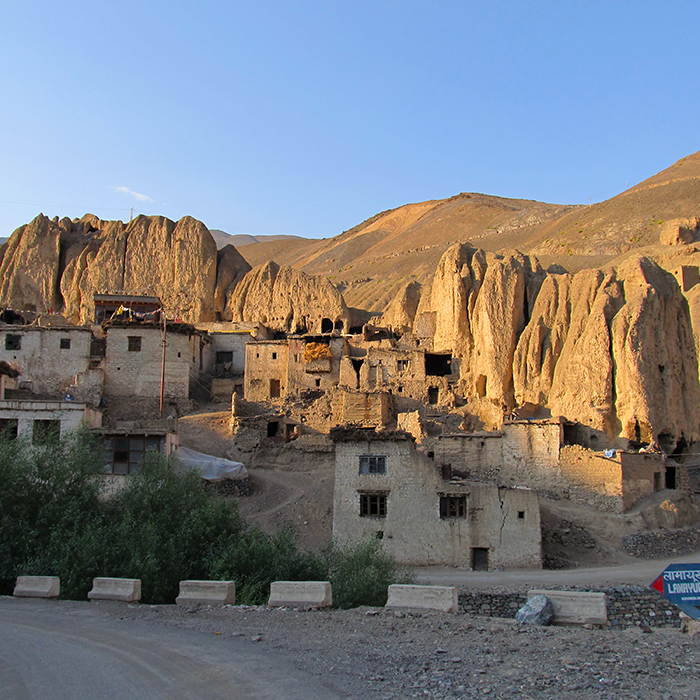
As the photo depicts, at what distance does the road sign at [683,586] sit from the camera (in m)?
13.2

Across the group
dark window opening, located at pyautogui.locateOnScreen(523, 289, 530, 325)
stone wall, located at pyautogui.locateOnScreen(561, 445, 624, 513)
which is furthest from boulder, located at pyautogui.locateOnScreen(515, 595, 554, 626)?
dark window opening, located at pyautogui.locateOnScreen(523, 289, 530, 325)

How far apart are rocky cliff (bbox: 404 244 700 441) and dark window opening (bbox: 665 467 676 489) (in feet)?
5.97

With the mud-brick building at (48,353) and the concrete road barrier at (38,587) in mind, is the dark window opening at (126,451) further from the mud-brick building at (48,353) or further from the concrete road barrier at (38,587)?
the mud-brick building at (48,353)

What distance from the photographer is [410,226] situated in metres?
140

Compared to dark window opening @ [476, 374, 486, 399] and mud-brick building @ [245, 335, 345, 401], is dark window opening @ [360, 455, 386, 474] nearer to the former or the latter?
dark window opening @ [476, 374, 486, 399]

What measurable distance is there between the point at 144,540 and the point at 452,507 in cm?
1047

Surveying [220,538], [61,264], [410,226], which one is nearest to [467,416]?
[220,538]

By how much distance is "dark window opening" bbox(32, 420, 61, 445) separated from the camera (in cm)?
2362

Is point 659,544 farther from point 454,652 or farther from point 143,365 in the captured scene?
point 143,365

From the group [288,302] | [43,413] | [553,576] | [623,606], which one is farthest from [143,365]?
[623,606]

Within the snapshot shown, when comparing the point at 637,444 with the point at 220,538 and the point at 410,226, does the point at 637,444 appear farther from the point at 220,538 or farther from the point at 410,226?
the point at 410,226

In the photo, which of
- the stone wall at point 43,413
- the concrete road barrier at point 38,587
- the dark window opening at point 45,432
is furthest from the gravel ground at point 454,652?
the stone wall at point 43,413

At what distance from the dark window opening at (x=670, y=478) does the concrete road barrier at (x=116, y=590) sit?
843 inches

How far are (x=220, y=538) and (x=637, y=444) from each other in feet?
60.7
